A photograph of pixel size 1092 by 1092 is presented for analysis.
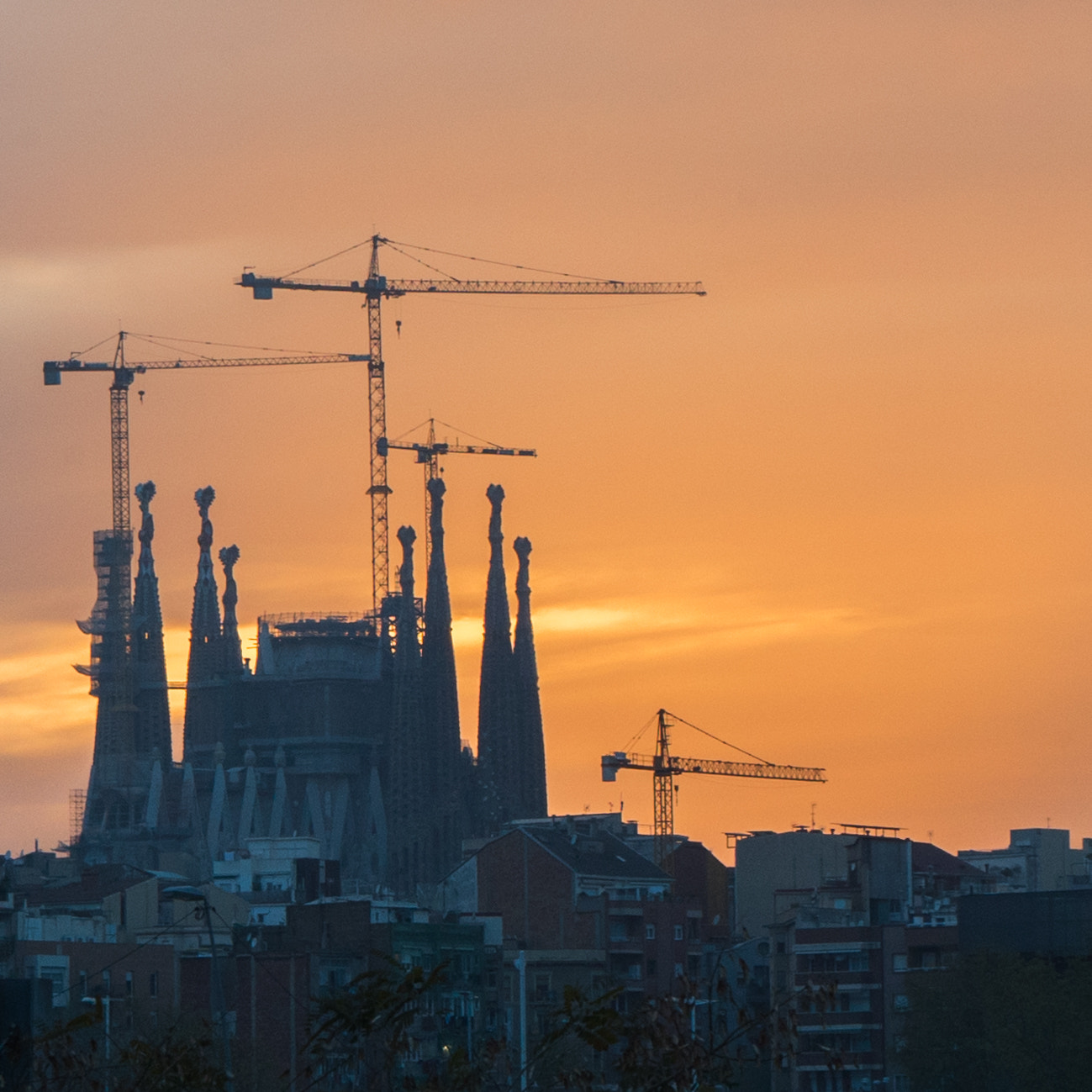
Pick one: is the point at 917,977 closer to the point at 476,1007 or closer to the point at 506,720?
the point at 476,1007

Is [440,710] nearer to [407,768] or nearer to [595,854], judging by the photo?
[407,768]

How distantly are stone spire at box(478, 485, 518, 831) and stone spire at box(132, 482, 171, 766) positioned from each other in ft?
56.3

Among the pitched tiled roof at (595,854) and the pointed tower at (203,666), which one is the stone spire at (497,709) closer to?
the pointed tower at (203,666)

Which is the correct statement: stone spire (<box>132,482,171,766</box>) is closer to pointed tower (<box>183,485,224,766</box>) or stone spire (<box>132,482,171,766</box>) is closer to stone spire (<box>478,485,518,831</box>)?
pointed tower (<box>183,485,224,766</box>)

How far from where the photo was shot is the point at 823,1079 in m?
70.4

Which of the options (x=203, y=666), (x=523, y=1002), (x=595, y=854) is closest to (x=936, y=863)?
(x=595, y=854)

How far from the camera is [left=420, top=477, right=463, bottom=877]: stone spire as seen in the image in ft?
405

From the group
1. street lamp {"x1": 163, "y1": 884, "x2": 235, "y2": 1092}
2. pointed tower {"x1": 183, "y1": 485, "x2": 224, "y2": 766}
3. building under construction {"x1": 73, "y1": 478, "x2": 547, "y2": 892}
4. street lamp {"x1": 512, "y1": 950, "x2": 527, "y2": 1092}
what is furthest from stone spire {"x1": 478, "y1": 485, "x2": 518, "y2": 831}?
street lamp {"x1": 512, "y1": 950, "x2": 527, "y2": 1092}

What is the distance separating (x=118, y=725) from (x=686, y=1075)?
116m

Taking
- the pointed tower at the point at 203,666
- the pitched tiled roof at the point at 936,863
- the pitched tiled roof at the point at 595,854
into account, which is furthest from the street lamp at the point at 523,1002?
the pointed tower at the point at 203,666

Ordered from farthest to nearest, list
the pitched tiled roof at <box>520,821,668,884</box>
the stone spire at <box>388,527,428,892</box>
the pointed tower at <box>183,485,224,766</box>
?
the pointed tower at <box>183,485,224,766</box>, the stone spire at <box>388,527,428,892</box>, the pitched tiled roof at <box>520,821,668,884</box>

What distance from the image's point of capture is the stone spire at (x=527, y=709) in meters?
126

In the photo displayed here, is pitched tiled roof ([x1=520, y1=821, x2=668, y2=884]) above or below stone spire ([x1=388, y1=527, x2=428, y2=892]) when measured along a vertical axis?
below

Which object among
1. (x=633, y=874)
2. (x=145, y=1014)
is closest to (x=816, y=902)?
(x=633, y=874)
